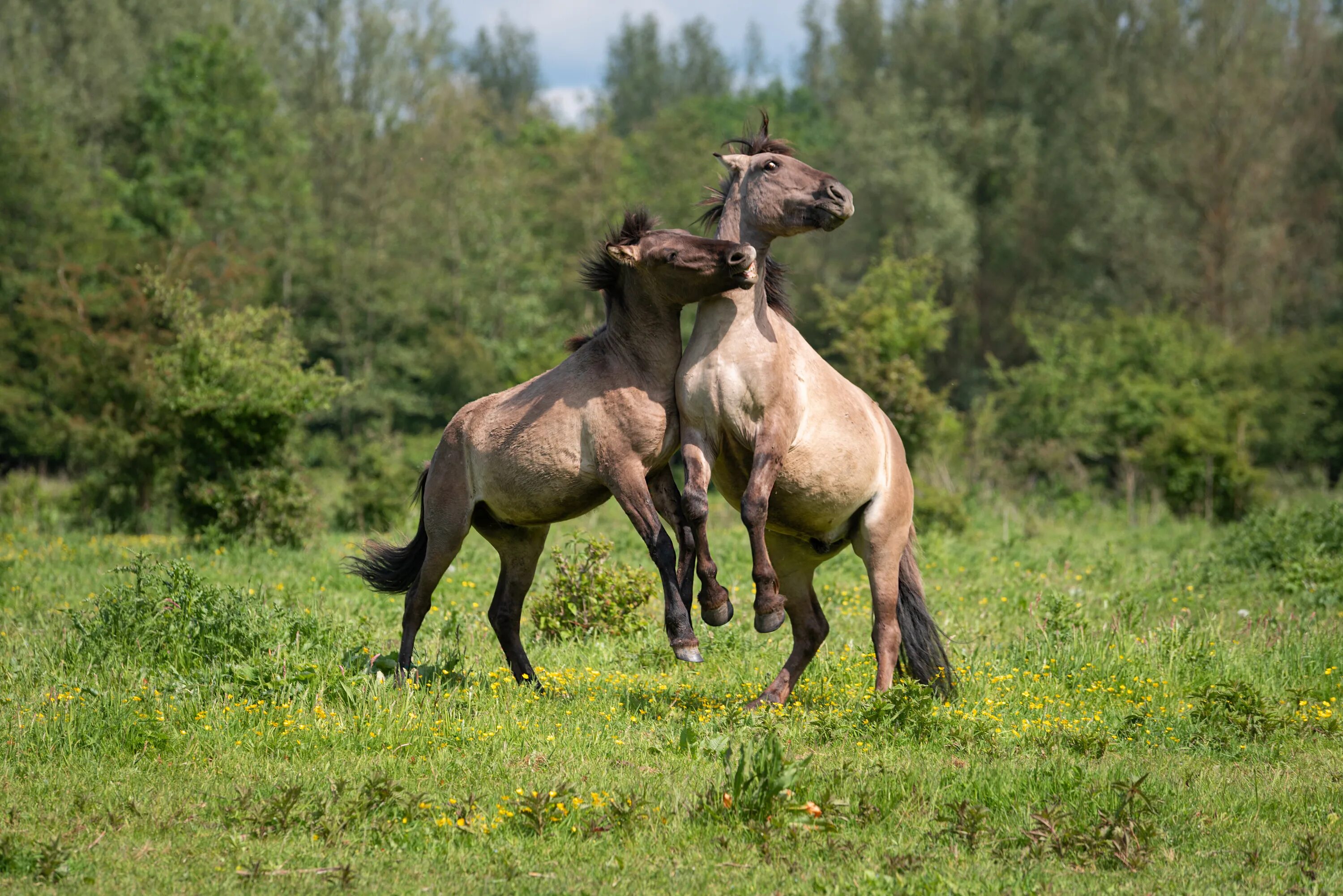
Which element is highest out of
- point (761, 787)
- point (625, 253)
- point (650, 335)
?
point (625, 253)

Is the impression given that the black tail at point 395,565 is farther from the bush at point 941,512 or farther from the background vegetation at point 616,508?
the bush at point 941,512

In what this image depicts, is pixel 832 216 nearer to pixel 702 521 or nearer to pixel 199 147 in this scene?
pixel 702 521

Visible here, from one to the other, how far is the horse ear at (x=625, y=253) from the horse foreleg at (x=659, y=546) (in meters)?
1.21

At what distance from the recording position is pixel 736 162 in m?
6.47

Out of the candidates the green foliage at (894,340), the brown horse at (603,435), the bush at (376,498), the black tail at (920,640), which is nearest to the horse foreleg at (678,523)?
the brown horse at (603,435)

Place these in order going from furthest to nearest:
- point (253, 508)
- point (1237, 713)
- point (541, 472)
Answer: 1. point (253, 508)
2. point (541, 472)
3. point (1237, 713)

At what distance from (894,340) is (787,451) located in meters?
17.8

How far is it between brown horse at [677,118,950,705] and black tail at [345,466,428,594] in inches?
90.7

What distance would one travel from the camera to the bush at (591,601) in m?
8.91

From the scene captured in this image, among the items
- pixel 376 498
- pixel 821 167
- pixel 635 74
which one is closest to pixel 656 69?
pixel 635 74

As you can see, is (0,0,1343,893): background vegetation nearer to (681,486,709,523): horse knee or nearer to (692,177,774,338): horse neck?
(692,177,774,338): horse neck

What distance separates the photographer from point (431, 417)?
39.2 m

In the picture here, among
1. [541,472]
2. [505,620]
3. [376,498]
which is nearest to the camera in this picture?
[541,472]

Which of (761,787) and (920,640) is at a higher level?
Result: (920,640)
